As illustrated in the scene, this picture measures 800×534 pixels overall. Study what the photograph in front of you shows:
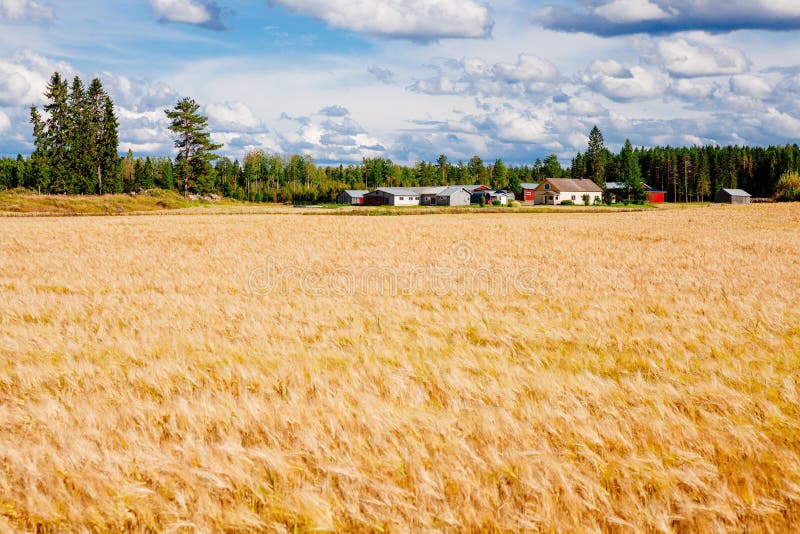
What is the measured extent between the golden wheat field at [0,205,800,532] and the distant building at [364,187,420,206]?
120m

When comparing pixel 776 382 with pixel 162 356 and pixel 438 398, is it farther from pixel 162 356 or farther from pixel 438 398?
pixel 162 356

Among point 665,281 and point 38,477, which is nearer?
point 38,477

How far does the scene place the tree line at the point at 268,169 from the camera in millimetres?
89312

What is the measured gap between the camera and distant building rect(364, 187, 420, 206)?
12900 cm

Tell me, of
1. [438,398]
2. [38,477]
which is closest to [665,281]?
[438,398]

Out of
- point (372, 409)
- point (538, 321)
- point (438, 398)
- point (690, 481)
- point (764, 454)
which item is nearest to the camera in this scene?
point (690, 481)

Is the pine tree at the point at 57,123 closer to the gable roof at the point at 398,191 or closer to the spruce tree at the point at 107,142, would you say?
the spruce tree at the point at 107,142

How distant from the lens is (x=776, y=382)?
16.1 ft

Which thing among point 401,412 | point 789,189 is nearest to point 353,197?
point 789,189

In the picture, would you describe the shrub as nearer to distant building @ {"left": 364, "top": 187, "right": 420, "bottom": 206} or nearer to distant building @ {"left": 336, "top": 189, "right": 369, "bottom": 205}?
distant building @ {"left": 364, "top": 187, "right": 420, "bottom": 206}

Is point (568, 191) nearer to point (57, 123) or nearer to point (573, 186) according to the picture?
point (573, 186)

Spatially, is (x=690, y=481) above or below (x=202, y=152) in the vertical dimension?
below

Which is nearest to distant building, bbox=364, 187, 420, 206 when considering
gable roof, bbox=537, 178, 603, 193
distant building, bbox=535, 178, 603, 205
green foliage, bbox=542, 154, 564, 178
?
distant building, bbox=535, 178, 603, 205

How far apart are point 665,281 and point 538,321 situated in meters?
5.56
